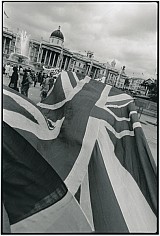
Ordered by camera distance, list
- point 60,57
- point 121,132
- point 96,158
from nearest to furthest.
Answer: point 96,158, point 121,132, point 60,57

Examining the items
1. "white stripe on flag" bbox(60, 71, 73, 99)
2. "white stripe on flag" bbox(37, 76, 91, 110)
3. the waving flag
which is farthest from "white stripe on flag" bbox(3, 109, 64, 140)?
"white stripe on flag" bbox(60, 71, 73, 99)

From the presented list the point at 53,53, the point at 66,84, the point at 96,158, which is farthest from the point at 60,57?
the point at 96,158

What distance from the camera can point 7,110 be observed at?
161cm

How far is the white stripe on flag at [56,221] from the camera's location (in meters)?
1.48

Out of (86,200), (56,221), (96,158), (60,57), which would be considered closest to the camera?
(56,221)

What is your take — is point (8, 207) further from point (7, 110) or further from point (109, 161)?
point (109, 161)

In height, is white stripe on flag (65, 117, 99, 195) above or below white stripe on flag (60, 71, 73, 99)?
below

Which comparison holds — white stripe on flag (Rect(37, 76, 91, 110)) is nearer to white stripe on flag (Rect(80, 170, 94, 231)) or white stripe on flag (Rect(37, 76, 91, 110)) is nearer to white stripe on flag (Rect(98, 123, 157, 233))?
white stripe on flag (Rect(98, 123, 157, 233))

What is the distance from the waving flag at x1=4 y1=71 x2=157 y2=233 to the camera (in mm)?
1555

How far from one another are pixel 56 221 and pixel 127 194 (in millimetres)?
554

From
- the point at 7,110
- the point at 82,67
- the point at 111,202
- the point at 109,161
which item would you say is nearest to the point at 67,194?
the point at 111,202

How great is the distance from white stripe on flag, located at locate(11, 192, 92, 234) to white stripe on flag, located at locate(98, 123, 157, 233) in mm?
295

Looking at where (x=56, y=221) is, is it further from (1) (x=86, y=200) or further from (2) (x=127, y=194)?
(2) (x=127, y=194)

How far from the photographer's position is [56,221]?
150 centimetres
